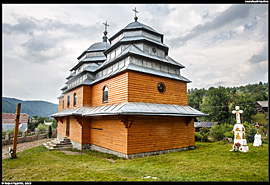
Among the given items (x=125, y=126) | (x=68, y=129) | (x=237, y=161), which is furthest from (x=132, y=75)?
(x=68, y=129)

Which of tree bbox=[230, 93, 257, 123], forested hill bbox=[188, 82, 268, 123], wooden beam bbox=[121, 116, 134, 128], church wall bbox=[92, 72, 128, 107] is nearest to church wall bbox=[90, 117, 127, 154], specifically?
wooden beam bbox=[121, 116, 134, 128]

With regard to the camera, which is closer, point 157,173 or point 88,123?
point 157,173

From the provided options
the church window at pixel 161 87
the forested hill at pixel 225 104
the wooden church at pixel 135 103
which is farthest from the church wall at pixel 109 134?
the forested hill at pixel 225 104

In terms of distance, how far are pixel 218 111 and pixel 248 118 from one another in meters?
7.25

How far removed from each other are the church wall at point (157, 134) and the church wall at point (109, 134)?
52cm

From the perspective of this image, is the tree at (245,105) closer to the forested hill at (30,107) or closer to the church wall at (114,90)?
the church wall at (114,90)

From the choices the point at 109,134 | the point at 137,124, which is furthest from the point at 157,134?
the point at 109,134

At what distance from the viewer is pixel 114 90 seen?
34.4 feet

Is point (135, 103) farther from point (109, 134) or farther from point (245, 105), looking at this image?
point (245, 105)

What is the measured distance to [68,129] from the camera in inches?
618

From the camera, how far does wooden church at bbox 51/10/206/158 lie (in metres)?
9.15

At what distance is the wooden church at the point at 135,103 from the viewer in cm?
915

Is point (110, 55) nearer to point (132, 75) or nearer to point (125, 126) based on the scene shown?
point (132, 75)

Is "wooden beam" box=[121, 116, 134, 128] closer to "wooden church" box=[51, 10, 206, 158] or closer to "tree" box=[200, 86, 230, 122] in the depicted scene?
"wooden church" box=[51, 10, 206, 158]
